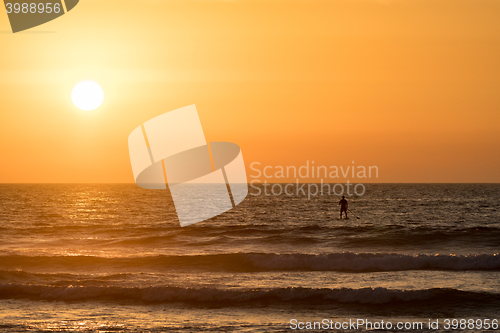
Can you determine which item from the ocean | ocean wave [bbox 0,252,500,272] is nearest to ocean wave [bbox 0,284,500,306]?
the ocean

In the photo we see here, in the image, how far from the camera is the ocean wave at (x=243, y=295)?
1434 cm

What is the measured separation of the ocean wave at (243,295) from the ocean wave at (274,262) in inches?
181

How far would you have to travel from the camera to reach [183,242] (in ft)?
92.6

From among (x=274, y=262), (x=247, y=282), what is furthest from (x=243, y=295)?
(x=274, y=262)

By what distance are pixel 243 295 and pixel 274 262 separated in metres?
6.54

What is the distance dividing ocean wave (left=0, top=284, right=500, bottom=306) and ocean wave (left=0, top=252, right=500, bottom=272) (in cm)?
460

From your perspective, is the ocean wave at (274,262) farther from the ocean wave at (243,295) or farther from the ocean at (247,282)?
the ocean wave at (243,295)

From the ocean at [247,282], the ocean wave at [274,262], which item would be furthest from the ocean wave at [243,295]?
the ocean wave at [274,262]

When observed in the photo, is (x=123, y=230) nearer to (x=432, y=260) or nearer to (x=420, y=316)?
(x=432, y=260)

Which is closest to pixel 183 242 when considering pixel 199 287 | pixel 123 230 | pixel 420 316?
pixel 123 230

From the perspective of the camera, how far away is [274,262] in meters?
21.2

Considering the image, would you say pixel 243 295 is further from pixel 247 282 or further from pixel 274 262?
pixel 274 262

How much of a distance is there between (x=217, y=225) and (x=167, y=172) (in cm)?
2295

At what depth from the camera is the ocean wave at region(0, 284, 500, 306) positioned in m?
14.3
